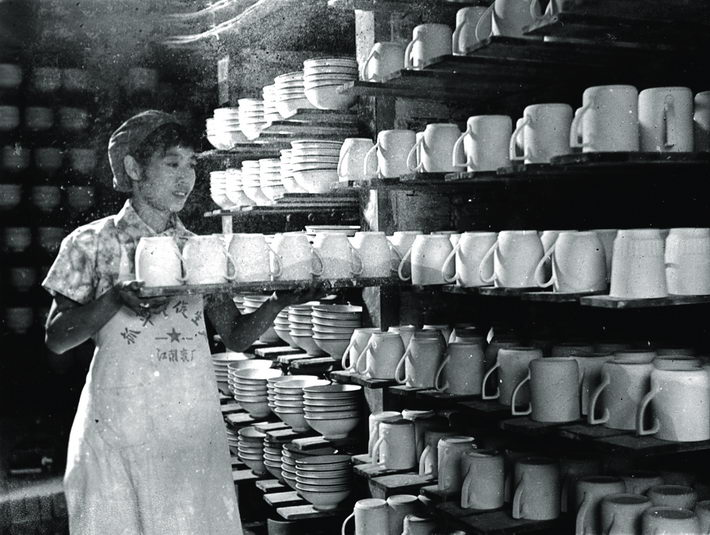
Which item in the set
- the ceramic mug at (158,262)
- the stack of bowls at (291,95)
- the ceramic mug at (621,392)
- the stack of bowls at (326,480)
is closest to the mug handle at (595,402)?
the ceramic mug at (621,392)

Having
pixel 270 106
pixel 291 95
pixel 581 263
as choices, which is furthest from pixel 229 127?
pixel 581 263

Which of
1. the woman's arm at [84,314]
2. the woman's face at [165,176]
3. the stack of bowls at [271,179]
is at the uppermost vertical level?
the stack of bowls at [271,179]

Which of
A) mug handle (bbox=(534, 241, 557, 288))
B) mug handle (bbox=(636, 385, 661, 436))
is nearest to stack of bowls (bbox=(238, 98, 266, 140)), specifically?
mug handle (bbox=(534, 241, 557, 288))

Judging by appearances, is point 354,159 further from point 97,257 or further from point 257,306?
point 257,306

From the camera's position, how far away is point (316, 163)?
10.4 ft

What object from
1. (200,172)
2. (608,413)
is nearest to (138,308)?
(608,413)

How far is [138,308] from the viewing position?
2363 mm

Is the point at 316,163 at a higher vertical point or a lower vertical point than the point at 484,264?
higher

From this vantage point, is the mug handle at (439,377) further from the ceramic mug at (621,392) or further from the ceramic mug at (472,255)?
the ceramic mug at (621,392)

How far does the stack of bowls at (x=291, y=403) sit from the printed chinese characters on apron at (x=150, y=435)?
2.44 feet

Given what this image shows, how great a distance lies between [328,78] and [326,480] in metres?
1.53

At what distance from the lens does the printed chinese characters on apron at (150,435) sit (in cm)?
238

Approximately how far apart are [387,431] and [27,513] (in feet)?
8.22

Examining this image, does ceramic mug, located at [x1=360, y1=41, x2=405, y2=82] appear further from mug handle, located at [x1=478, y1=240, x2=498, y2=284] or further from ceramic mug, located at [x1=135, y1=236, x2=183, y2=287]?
ceramic mug, located at [x1=135, y1=236, x2=183, y2=287]
